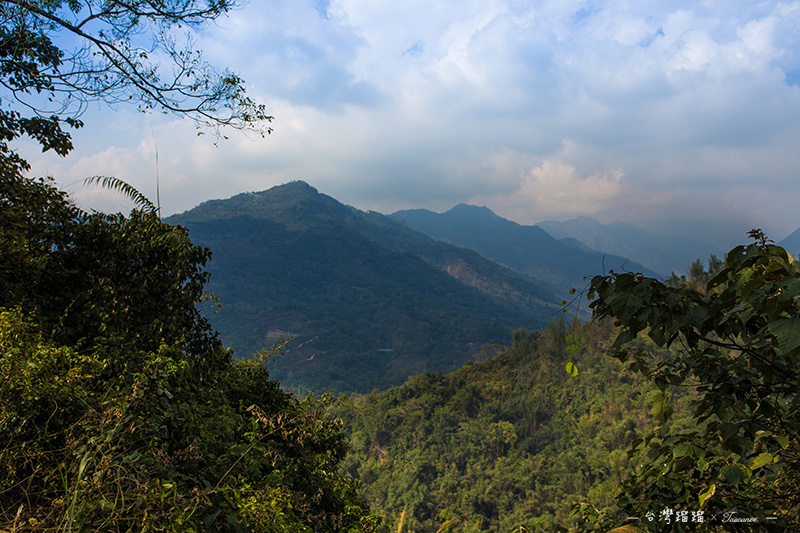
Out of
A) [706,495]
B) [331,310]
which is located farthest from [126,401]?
[331,310]

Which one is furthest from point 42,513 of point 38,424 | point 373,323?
point 373,323

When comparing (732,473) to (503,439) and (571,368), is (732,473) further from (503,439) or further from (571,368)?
(503,439)

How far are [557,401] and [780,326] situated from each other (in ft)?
178

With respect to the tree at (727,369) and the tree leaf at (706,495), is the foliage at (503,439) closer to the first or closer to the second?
the tree at (727,369)

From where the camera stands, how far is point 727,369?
1.80m

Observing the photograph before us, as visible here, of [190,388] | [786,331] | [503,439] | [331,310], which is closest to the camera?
[786,331]

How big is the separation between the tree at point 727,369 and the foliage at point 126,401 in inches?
88.5

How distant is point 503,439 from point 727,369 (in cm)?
4971

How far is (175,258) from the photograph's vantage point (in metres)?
4.61

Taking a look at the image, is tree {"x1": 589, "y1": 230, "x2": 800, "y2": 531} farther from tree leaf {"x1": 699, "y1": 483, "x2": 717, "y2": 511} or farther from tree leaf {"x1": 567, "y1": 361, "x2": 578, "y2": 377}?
tree leaf {"x1": 567, "y1": 361, "x2": 578, "y2": 377}

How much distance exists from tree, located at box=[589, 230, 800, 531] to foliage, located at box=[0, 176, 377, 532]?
2247 millimetres

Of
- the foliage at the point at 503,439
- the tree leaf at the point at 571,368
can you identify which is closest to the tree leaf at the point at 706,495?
the tree leaf at the point at 571,368

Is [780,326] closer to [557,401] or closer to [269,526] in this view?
[269,526]

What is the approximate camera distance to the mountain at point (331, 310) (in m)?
128
